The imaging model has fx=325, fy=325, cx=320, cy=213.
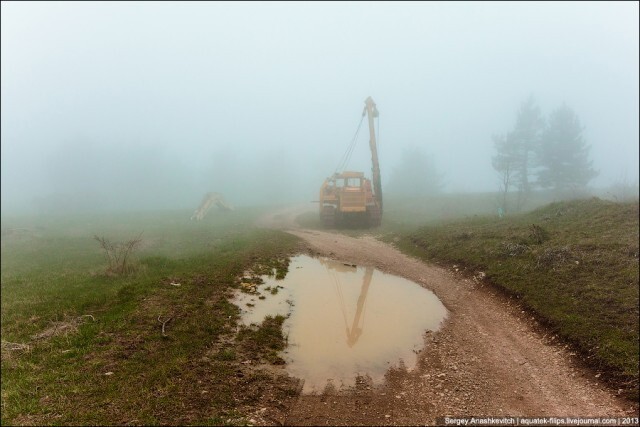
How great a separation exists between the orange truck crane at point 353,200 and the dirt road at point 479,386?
59.3 ft

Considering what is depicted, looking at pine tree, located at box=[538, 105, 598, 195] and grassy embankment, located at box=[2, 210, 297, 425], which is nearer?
grassy embankment, located at box=[2, 210, 297, 425]

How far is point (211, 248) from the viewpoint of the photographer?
19.1 m

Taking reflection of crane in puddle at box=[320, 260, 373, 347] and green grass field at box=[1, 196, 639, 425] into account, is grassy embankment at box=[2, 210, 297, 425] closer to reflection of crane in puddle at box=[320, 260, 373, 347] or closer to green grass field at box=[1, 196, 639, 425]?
green grass field at box=[1, 196, 639, 425]

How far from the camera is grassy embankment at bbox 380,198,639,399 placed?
24.7 ft

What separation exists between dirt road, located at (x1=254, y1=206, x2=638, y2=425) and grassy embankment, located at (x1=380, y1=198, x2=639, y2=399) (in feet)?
1.79

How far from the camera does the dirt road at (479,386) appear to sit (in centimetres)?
578

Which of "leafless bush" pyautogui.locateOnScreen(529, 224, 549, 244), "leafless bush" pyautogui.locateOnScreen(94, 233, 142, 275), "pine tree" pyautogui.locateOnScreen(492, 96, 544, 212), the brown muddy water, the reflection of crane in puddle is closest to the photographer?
the brown muddy water

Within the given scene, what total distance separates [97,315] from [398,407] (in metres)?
8.52

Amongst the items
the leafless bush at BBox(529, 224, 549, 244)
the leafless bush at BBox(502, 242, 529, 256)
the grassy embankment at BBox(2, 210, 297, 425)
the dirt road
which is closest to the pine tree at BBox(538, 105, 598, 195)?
the leafless bush at BBox(529, 224, 549, 244)

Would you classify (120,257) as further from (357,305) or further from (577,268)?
(577,268)

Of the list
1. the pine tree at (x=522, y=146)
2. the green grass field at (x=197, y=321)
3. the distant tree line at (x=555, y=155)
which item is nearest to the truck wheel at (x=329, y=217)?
the green grass field at (x=197, y=321)

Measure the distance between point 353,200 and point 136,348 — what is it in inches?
863

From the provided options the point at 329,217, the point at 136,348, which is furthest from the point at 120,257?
the point at 329,217

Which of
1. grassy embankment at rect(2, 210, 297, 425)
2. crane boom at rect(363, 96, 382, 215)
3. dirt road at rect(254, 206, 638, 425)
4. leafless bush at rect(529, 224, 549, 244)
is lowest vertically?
dirt road at rect(254, 206, 638, 425)
